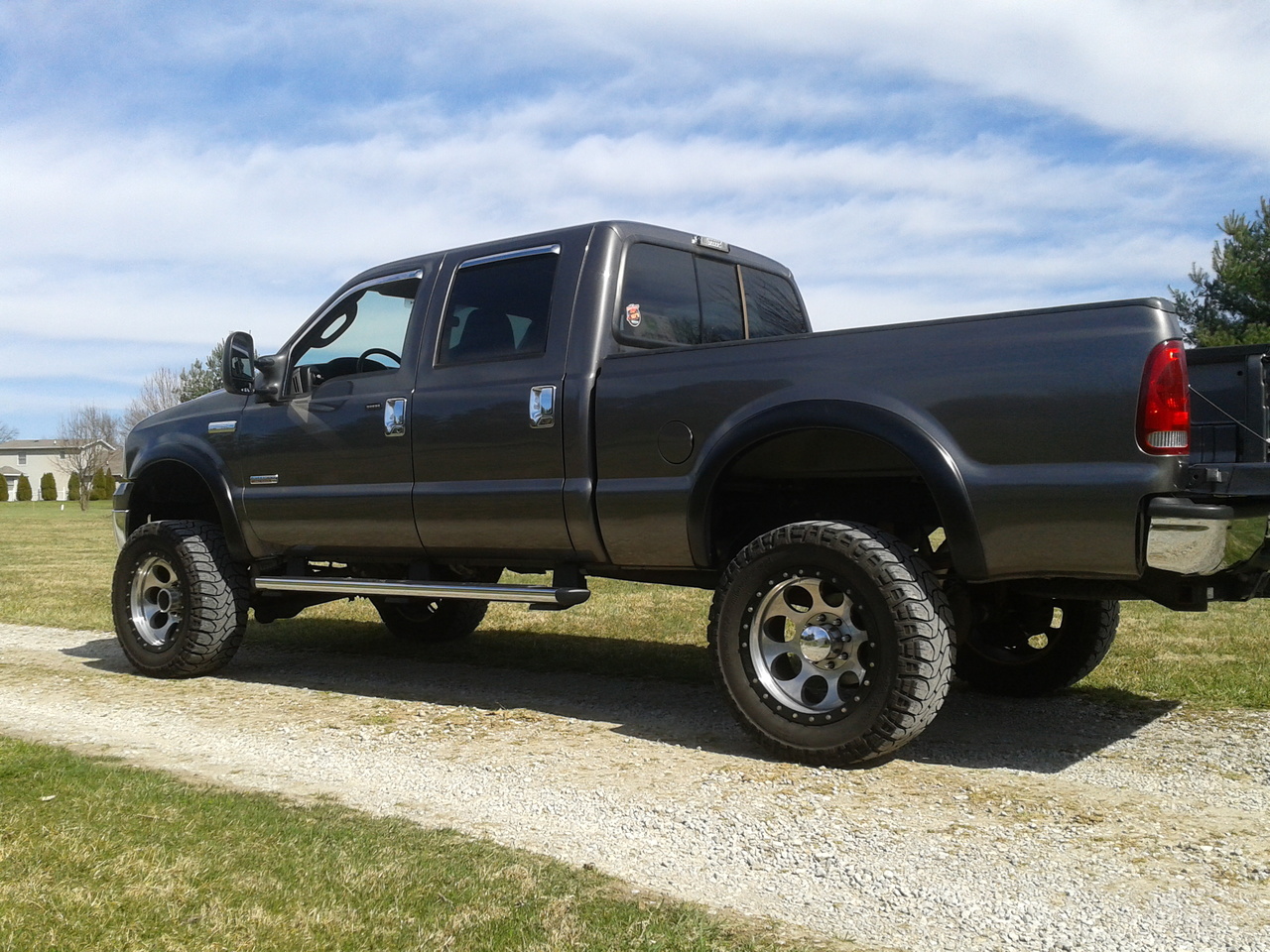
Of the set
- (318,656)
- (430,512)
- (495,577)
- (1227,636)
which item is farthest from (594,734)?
(1227,636)

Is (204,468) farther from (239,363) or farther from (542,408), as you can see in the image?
(542,408)

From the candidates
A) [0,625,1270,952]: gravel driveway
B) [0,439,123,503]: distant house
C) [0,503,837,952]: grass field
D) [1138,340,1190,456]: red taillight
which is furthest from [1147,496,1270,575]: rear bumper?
[0,439,123,503]: distant house

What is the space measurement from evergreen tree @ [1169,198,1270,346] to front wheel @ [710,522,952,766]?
2768cm

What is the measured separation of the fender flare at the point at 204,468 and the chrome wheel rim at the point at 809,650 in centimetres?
352

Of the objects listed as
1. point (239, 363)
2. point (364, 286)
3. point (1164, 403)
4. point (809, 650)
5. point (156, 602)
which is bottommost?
point (156, 602)

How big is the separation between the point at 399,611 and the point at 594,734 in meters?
3.34

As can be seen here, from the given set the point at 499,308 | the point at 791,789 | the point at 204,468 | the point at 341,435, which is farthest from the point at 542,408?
the point at 204,468

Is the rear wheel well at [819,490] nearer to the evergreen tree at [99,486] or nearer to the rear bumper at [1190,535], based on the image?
the rear bumper at [1190,535]

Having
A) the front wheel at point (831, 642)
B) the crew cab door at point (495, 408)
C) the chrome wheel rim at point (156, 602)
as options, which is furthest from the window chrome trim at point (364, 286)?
the front wheel at point (831, 642)

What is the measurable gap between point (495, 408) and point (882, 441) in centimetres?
200

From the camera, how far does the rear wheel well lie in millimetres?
4996

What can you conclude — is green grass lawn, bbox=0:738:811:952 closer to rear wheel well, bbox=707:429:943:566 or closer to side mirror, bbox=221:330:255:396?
rear wheel well, bbox=707:429:943:566

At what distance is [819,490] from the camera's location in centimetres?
554

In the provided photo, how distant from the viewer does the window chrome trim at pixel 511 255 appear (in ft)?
19.3
